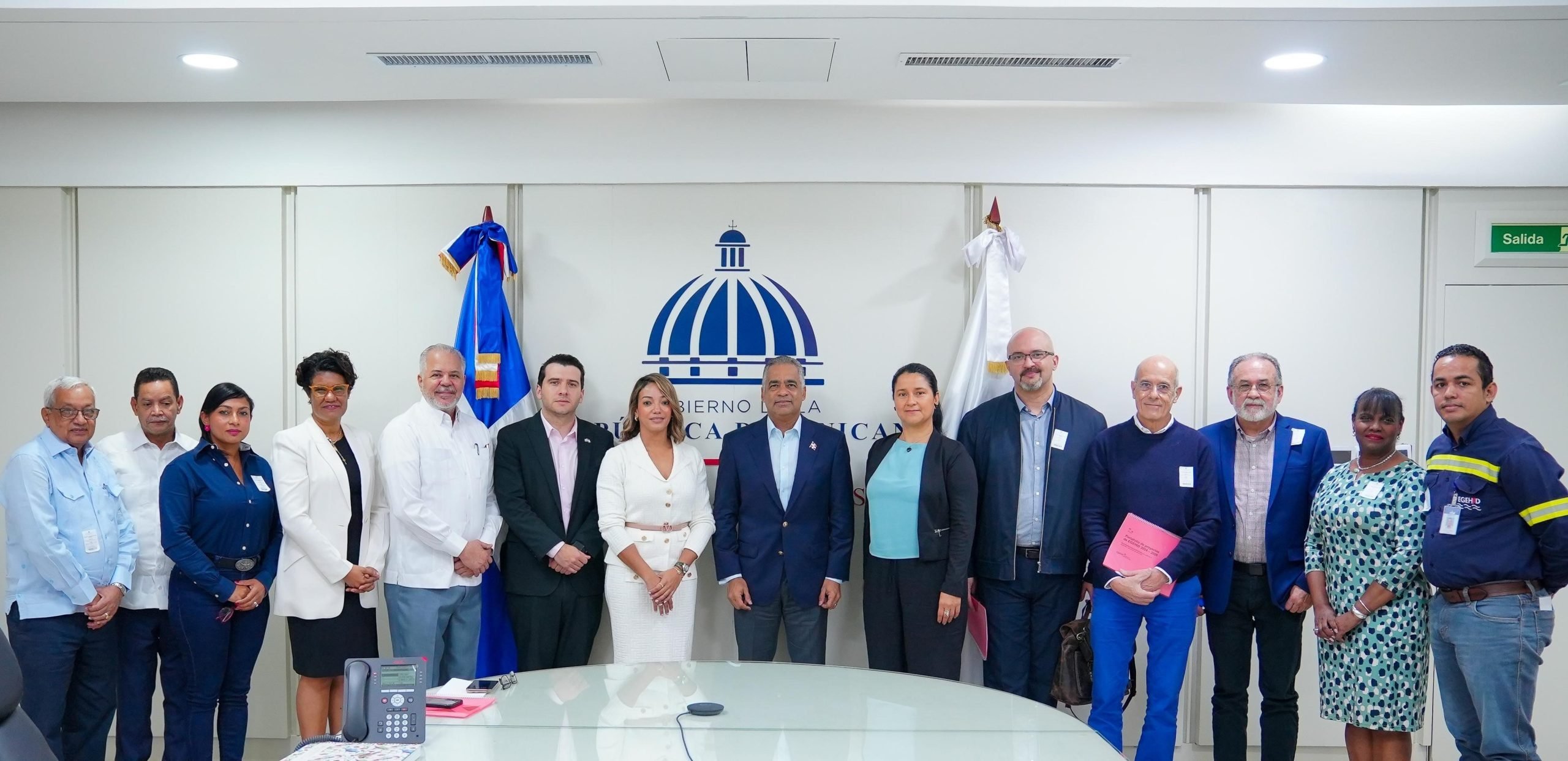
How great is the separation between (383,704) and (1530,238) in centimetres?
526

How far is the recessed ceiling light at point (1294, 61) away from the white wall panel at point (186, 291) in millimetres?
4396

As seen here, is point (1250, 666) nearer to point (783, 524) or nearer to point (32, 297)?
point (783, 524)

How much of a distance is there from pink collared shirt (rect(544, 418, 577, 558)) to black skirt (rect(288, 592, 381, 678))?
2.93 feet

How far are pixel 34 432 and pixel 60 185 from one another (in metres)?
1.17

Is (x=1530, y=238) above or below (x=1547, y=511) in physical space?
above

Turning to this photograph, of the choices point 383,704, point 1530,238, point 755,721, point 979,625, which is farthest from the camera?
point 1530,238

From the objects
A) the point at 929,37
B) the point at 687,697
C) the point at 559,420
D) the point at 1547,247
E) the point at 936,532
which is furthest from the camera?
the point at 1547,247

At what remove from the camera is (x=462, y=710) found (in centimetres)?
272

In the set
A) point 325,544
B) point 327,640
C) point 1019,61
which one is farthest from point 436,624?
point 1019,61

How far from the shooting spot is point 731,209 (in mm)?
4953

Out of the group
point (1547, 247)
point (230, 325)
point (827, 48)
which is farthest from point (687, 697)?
point (1547, 247)

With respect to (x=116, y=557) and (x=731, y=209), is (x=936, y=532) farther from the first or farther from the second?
(x=116, y=557)

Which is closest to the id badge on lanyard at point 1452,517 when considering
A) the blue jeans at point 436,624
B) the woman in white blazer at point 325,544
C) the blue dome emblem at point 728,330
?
the blue dome emblem at point 728,330

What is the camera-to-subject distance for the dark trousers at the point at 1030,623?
14.4 feet
